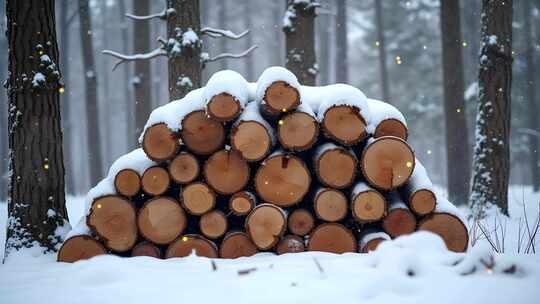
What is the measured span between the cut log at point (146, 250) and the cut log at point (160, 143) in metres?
0.86

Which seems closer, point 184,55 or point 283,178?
point 283,178

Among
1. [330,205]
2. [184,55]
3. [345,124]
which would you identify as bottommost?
[330,205]

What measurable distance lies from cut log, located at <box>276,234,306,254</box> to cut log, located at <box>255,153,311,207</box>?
35 cm

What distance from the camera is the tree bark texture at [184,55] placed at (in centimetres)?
632

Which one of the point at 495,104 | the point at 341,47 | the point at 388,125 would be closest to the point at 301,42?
the point at 495,104

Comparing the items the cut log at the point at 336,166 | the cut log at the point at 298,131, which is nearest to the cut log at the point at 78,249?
the cut log at the point at 298,131

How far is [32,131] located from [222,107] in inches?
83.4

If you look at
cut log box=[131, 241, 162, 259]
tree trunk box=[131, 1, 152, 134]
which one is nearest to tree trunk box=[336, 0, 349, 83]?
tree trunk box=[131, 1, 152, 134]

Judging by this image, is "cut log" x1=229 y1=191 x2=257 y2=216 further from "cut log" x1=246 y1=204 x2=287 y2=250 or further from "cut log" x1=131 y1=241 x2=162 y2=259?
"cut log" x1=131 y1=241 x2=162 y2=259

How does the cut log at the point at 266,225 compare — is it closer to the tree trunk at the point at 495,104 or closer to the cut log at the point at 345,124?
the cut log at the point at 345,124

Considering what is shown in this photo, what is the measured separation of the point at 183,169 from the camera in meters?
4.08

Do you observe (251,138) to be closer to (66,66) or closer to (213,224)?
(213,224)

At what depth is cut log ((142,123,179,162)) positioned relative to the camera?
4.05 m

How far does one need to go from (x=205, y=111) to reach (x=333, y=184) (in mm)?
1450
